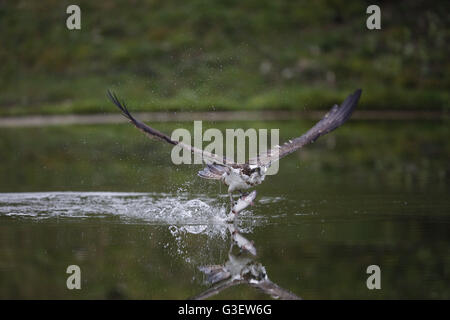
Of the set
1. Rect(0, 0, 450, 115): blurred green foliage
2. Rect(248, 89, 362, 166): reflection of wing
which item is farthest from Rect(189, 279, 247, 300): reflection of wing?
Rect(0, 0, 450, 115): blurred green foliage

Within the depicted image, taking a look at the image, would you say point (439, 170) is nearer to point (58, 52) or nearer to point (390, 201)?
point (390, 201)

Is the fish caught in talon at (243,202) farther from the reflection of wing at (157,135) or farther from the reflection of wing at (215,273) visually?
the reflection of wing at (215,273)

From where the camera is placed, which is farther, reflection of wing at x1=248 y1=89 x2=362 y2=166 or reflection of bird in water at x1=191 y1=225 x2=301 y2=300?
reflection of wing at x1=248 y1=89 x2=362 y2=166

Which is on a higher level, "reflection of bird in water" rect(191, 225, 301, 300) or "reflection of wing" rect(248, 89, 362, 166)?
"reflection of wing" rect(248, 89, 362, 166)

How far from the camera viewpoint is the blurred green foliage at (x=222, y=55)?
110 feet

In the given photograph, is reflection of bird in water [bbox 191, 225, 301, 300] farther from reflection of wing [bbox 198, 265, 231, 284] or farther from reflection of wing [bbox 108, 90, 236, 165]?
reflection of wing [bbox 108, 90, 236, 165]

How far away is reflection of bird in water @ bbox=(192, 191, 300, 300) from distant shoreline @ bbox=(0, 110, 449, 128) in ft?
67.7

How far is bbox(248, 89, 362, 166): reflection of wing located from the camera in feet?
38.2

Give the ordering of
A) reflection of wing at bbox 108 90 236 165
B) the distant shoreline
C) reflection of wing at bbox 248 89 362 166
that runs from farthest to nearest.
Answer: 1. the distant shoreline
2. reflection of wing at bbox 248 89 362 166
3. reflection of wing at bbox 108 90 236 165

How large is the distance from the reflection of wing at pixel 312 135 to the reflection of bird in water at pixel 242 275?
2.06 m

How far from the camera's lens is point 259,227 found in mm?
11086

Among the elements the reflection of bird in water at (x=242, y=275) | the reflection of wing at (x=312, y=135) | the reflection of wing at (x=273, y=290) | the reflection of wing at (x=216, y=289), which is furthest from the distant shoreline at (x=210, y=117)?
the reflection of wing at (x=273, y=290)

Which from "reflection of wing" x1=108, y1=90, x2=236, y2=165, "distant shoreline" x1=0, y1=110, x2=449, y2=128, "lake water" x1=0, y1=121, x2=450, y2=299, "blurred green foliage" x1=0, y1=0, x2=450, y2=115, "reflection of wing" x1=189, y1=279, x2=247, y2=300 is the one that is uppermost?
"blurred green foliage" x1=0, y1=0, x2=450, y2=115
